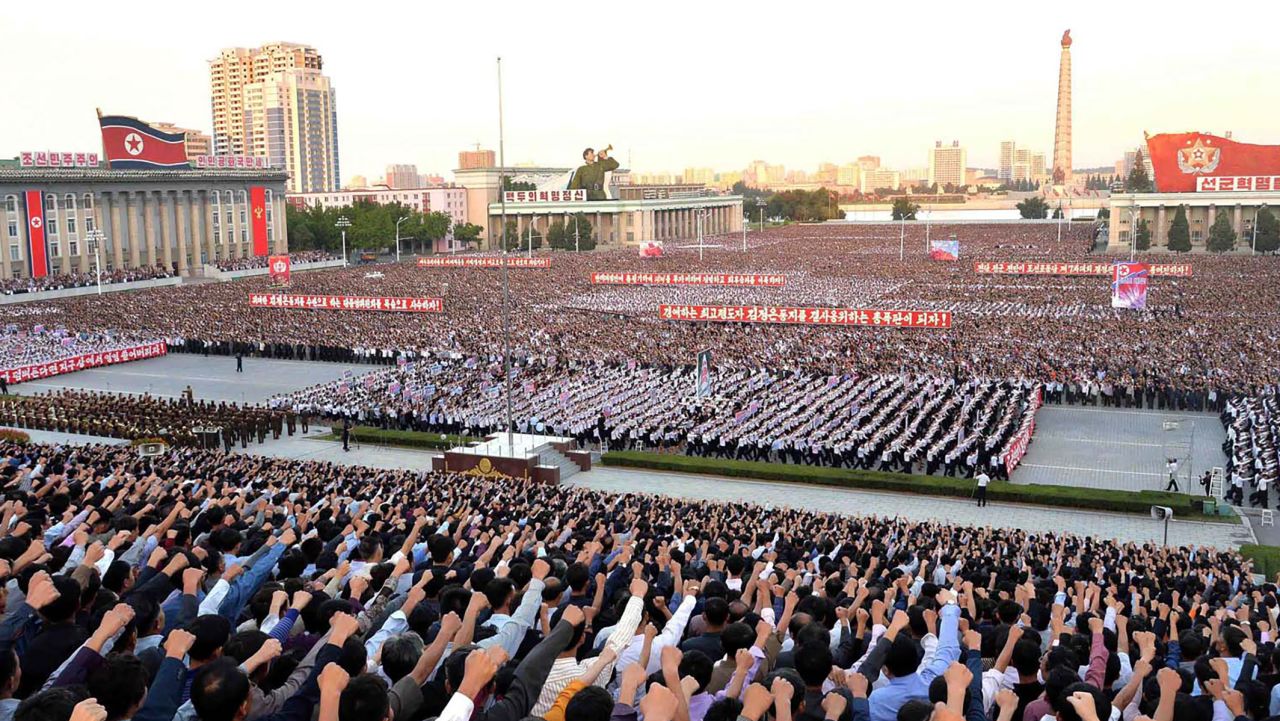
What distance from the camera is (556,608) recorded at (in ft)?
24.7

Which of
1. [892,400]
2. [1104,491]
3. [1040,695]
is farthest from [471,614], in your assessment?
[892,400]

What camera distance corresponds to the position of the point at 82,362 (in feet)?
145

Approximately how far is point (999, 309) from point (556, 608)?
53389 mm

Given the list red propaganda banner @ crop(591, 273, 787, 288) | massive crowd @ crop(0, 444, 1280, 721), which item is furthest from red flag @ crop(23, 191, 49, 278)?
massive crowd @ crop(0, 444, 1280, 721)

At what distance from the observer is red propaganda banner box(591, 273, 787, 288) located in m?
73.3

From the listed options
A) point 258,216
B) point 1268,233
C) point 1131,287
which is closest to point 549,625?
point 1131,287

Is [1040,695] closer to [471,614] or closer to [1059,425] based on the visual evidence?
→ [471,614]

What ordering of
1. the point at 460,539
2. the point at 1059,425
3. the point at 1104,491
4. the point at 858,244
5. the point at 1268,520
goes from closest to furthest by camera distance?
the point at 460,539 → the point at 1268,520 → the point at 1104,491 → the point at 1059,425 → the point at 858,244

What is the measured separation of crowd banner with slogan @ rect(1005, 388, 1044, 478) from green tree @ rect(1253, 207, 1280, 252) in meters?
72.9

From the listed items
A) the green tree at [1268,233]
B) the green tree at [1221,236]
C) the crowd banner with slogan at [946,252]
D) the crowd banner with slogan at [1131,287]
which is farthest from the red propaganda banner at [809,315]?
the green tree at [1268,233]

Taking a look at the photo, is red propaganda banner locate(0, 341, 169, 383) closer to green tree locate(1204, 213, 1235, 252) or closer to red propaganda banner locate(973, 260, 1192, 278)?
red propaganda banner locate(973, 260, 1192, 278)

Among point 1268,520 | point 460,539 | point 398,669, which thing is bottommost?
point 1268,520

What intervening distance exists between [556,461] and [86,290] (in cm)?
5791

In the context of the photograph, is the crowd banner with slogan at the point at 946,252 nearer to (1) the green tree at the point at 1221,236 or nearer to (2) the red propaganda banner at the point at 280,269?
(1) the green tree at the point at 1221,236
